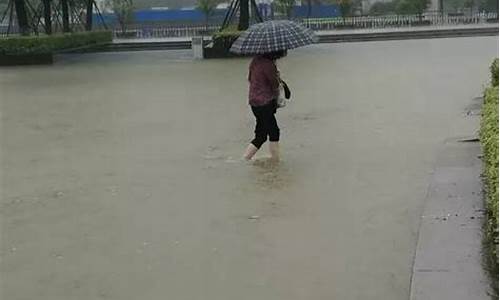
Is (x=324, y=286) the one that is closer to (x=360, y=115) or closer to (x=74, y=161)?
(x=74, y=161)

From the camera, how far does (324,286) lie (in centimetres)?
418

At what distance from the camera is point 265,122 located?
7438mm

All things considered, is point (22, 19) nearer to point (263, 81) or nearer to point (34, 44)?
point (34, 44)

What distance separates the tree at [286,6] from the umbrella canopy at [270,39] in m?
41.3

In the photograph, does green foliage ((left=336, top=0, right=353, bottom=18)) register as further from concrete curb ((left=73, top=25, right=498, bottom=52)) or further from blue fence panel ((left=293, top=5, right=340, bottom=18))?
concrete curb ((left=73, top=25, right=498, bottom=52))

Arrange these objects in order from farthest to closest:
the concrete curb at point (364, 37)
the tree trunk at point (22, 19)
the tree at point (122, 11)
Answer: the tree at point (122, 11) → the concrete curb at point (364, 37) → the tree trunk at point (22, 19)

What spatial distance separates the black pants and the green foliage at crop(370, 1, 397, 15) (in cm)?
4668

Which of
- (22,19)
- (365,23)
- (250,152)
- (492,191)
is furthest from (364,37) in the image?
(492,191)

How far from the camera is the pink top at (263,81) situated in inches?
287

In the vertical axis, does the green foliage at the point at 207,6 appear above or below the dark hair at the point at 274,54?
above

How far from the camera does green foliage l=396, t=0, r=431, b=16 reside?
4731 centimetres

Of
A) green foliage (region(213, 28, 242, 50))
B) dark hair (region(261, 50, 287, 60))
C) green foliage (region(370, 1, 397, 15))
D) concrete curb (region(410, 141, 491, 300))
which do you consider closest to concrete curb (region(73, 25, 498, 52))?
green foliage (region(213, 28, 242, 50))

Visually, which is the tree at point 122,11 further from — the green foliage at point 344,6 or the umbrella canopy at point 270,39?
the umbrella canopy at point 270,39

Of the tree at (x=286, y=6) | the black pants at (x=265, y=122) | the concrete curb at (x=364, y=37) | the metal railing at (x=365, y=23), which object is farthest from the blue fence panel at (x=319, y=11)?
the black pants at (x=265, y=122)
